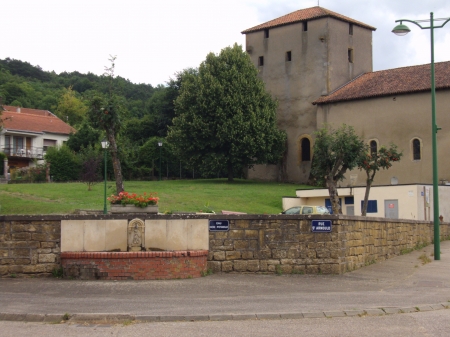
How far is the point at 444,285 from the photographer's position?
48.3 ft

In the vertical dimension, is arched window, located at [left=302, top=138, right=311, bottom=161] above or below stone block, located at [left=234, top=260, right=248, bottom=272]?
above

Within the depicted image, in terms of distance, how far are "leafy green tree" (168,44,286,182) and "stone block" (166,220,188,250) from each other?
3979cm

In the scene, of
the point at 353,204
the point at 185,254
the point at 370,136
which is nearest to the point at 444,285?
the point at 185,254

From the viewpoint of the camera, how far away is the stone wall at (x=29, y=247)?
14.8 metres

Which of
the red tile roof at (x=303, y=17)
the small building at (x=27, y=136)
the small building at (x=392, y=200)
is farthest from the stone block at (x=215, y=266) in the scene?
the small building at (x=27, y=136)

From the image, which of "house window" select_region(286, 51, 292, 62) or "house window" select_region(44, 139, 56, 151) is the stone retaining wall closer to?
"house window" select_region(286, 51, 292, 62)

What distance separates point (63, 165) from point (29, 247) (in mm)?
45480

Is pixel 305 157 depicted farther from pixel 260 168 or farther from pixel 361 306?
pixel 361 306

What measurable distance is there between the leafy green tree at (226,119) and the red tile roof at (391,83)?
222 inches

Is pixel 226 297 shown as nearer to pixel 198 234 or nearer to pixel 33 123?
pixel 198 234

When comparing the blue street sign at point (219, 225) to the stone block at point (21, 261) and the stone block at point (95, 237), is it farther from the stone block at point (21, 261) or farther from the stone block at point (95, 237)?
the stone block at point (21, 261)

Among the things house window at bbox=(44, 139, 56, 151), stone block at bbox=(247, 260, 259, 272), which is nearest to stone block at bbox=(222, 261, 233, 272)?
stone block at bbox=(247, 260, 259, 272)

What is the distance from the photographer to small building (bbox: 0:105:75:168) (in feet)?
232

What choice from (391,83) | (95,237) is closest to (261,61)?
(391,83)
